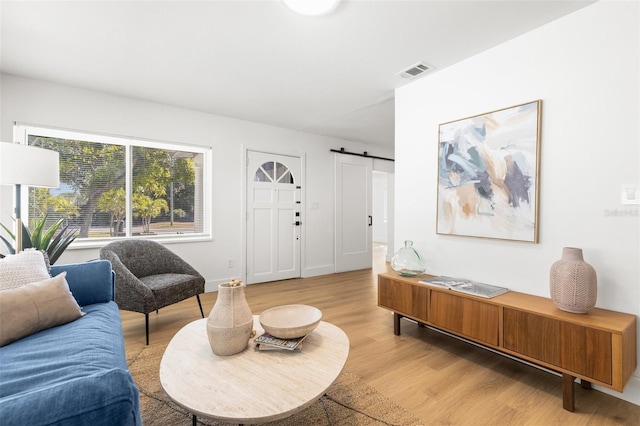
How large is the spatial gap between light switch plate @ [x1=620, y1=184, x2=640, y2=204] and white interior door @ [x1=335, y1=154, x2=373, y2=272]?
12.7 ft

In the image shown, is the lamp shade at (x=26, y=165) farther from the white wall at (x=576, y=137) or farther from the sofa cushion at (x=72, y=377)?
the white wall at (x=576, y=137)

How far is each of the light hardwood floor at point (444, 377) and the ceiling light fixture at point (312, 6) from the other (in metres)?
2.43

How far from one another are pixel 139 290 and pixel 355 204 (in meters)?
3.93

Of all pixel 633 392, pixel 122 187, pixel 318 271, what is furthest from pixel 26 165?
pixel 633 392

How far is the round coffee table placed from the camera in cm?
100

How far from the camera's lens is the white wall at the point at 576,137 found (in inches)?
67.3

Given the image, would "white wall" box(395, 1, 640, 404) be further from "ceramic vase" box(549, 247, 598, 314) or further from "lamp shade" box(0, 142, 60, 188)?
"lamp shade" box(0, 142, 60, 188)

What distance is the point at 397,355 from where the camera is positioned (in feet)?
7.41

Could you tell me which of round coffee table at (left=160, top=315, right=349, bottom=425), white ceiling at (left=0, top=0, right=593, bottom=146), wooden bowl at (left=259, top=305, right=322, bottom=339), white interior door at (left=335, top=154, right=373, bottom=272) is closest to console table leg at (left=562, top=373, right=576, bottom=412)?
round coffee table at (left=160, top=315, right=349, bottom=425)

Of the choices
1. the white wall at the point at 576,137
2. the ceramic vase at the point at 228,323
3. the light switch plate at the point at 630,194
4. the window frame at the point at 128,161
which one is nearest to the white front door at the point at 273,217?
the window frame at the point at 128,161

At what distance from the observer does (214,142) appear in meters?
4.07

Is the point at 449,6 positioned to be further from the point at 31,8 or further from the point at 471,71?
the point at 31,8

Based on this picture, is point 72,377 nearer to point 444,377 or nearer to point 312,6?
point 444,377

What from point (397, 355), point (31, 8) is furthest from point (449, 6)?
point (31, 8)
